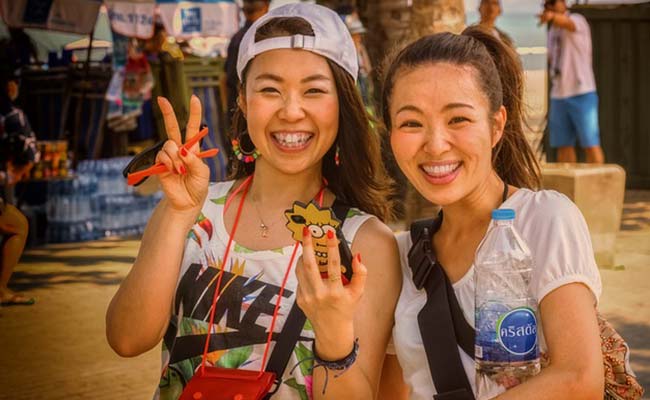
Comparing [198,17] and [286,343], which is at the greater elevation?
[198,17]

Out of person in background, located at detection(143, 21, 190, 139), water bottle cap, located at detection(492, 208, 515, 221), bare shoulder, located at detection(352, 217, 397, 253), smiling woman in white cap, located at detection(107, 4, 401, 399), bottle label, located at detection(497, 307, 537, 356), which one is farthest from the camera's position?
person in background, located at detection(143, 21, 190, 139)

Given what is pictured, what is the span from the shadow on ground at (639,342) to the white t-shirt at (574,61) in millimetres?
4925

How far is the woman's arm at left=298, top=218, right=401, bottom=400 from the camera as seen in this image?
2.35 meters

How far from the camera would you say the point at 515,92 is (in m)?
2.79

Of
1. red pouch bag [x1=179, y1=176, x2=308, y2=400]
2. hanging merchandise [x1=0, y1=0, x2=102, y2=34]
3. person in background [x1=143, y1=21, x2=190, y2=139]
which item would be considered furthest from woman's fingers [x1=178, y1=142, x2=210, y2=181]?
person in background [x1=143, y1=21, x2=190, y2=139]

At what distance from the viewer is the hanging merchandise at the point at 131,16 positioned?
11.3 metres

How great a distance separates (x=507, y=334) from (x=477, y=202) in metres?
0.56

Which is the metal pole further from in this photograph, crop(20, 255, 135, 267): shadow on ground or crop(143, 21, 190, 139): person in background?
crop(20, 255, 135, 267): shadow on ground

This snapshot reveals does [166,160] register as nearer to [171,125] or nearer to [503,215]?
[171,125]

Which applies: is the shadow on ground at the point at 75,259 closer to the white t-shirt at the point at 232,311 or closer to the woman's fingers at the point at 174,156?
the white t-shirt at the point at 232,311

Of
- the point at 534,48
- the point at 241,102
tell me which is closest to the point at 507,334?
the point at 241,102

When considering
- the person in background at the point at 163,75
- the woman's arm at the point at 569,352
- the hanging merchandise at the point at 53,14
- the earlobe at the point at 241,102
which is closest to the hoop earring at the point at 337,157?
the earlobe at the point at 241,102

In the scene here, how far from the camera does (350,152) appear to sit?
3045 millimetres

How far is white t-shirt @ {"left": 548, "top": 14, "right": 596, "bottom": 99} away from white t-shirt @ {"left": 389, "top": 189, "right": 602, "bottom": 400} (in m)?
8.55
